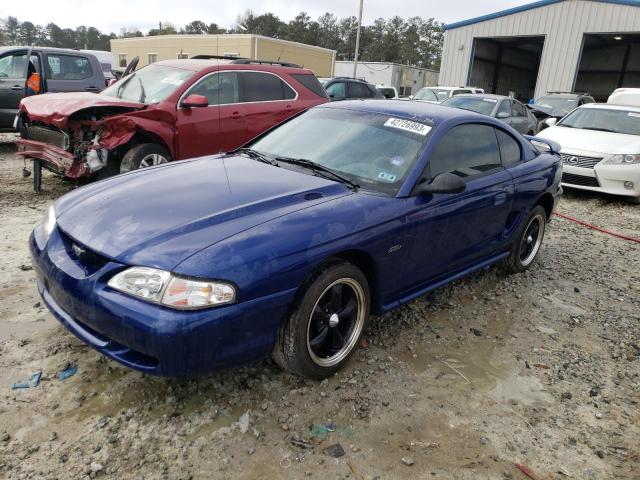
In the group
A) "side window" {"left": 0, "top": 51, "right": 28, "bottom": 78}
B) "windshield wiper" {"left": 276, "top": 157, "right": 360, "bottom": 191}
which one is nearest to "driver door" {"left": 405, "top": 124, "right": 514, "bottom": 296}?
"windshield wiper" {"left": 276, "top": 157, "right": 360, "bottom": 191}

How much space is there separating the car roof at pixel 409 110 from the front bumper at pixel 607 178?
508 centimetres

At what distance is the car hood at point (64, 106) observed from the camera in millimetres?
5625

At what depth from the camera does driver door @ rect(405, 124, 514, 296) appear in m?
3.25

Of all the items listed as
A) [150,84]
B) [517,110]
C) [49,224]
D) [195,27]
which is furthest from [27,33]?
[49,224]

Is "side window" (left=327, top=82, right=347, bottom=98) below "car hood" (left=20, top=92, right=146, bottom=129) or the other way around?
the other way around

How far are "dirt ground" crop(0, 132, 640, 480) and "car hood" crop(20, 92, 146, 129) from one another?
2349mm

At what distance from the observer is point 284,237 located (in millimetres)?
2490

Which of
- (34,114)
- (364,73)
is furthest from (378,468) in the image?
(364,73)

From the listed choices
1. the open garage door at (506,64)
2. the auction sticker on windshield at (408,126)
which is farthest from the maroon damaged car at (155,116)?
the open garage door at (506,64)

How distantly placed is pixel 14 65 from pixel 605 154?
1062cm

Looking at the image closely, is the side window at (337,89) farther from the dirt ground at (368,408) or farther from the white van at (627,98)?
the dirt ground at (368,408)

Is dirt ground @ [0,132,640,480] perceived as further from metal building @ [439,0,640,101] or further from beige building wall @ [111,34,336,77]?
beige building wall @ [111,34,336,77]

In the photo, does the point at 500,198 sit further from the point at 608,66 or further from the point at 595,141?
the point at 608,66

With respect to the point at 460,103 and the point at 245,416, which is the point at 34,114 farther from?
the point at 460,103
